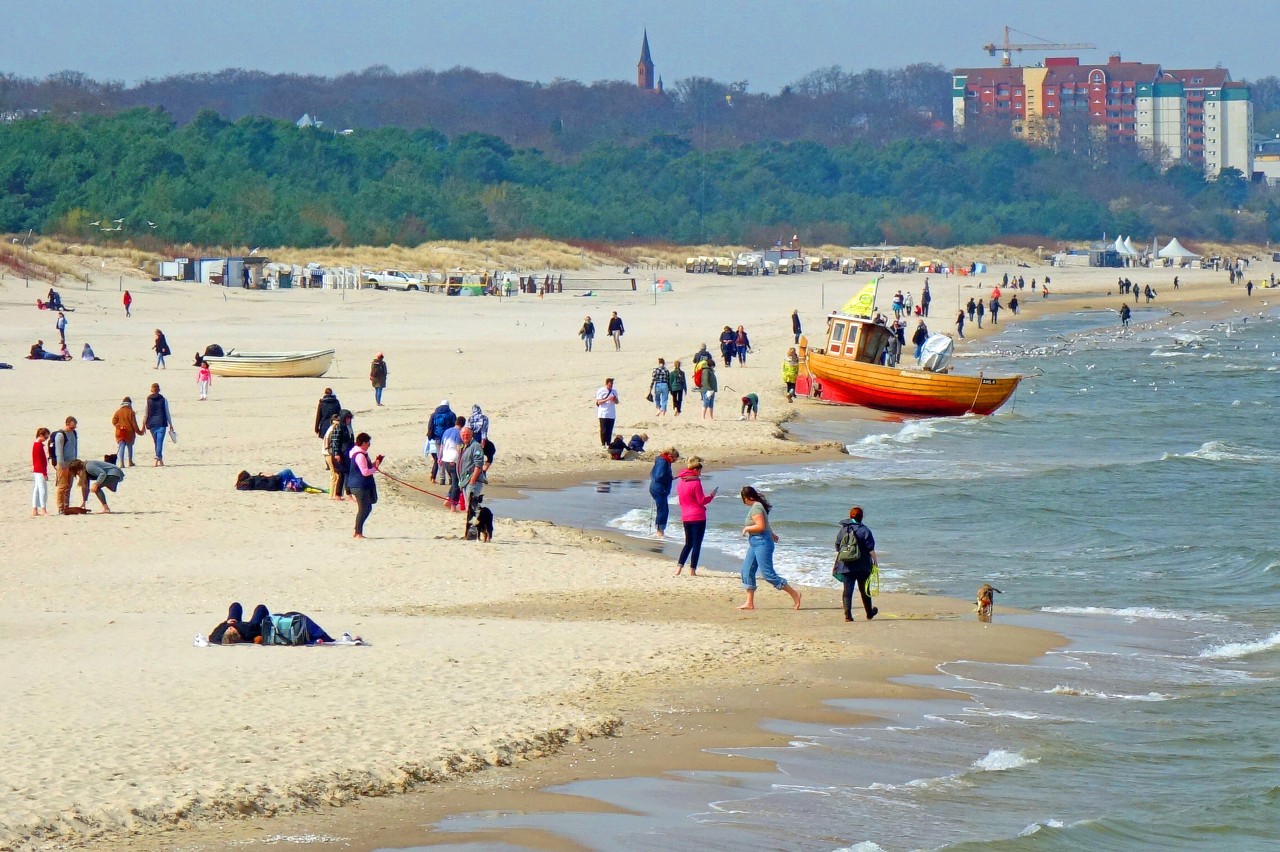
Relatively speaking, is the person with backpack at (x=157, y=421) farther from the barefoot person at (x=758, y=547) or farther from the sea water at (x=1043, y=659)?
the barefoot person at (x=758, y=547)

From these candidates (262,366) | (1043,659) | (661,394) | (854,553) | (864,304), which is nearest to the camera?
(1043,659)

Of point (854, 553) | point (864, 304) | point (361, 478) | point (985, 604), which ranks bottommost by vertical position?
point (985, 604)

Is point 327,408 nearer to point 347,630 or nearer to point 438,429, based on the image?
point 438,429

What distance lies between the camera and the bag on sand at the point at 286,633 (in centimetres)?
1291

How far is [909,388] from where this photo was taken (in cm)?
3459

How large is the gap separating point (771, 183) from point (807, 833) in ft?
503

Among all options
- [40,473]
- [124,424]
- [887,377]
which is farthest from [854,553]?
[887,377]

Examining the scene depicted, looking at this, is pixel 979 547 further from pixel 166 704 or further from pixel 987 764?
pixel 166 704

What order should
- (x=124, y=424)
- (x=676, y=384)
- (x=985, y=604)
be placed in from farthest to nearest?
(x=676, y=384), (x=124, y=424), (x=985, y=604)

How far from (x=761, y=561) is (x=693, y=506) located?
1.75m

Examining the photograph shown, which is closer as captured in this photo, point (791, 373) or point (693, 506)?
point (693, 506)

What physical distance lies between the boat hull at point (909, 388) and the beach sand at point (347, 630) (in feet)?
12.5

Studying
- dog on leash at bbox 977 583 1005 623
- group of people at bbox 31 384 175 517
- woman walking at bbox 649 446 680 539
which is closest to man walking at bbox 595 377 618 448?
woman walking at bbox 649 446 680 539

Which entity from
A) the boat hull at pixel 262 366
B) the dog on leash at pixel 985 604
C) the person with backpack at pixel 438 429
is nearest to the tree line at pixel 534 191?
the boat hull at pixel 262 366
